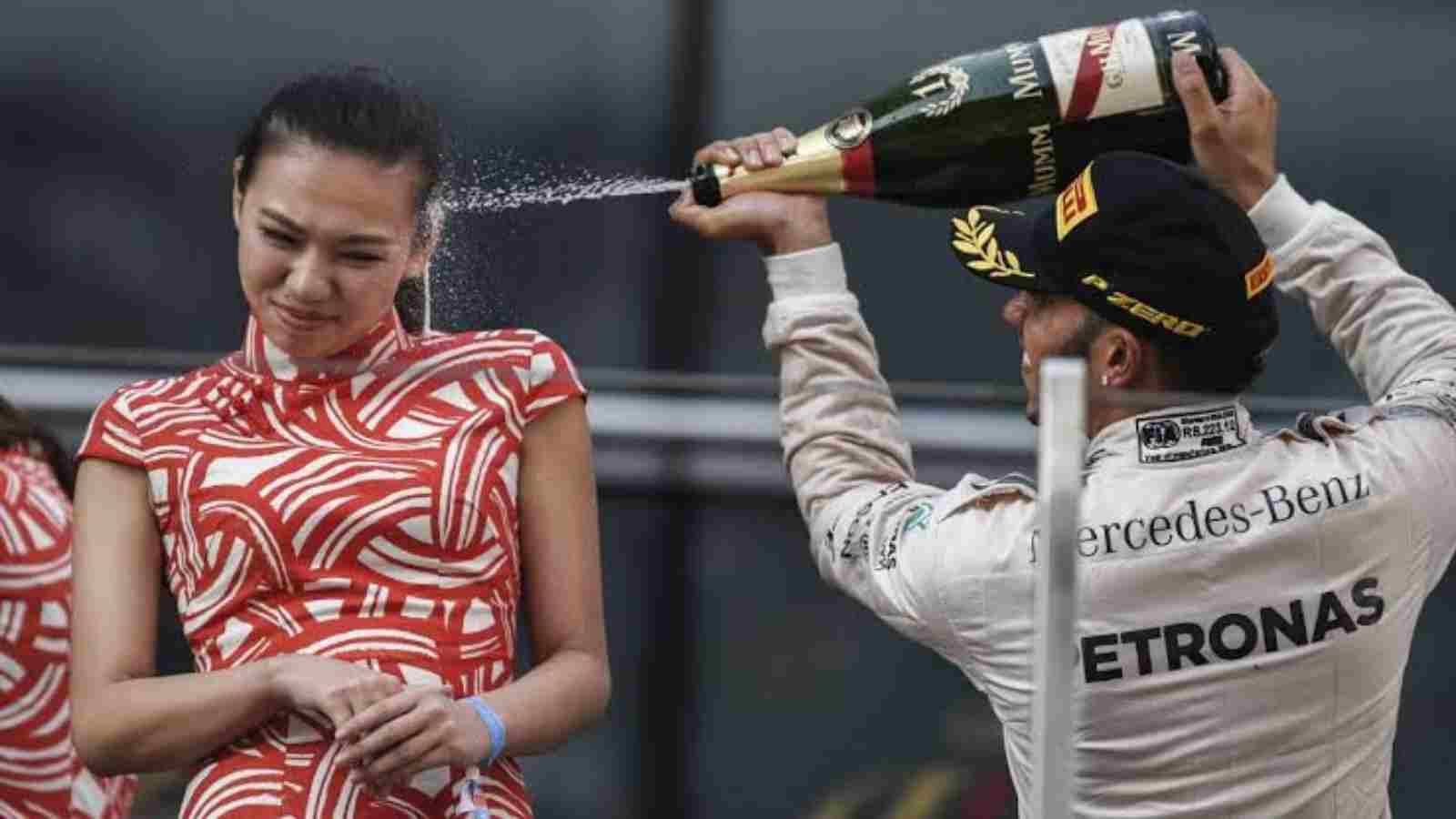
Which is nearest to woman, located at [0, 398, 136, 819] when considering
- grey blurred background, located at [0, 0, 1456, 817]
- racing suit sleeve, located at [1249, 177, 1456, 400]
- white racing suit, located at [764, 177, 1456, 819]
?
grey blurred background, located at [0, 0, 1456, 817]

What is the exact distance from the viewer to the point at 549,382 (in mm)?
1930

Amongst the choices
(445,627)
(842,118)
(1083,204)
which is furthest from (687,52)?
(445,627)

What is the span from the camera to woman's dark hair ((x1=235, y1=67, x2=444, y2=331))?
76.0 inches

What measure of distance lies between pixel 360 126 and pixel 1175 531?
697 millimetres

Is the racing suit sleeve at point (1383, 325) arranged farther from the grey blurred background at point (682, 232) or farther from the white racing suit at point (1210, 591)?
the grey blurred background at point (682, 232)

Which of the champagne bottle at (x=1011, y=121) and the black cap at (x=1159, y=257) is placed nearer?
the black cap at (x=1159, y=257)

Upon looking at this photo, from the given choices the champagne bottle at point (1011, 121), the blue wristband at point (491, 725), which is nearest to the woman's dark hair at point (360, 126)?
the champagne bottle at point (1011, 121)

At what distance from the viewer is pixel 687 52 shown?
7.79 feet

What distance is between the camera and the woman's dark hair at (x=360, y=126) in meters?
1.93

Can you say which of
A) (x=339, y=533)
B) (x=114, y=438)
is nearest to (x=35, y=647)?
(x=114, y=438)

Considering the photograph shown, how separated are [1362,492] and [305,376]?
813mm

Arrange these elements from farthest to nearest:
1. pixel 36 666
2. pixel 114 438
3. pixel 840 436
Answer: pixel 36 666 → pixel 840 436 → pixel 114 438

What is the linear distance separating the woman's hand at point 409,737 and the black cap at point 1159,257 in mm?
574

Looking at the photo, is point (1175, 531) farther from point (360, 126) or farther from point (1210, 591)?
point (360, 126)
